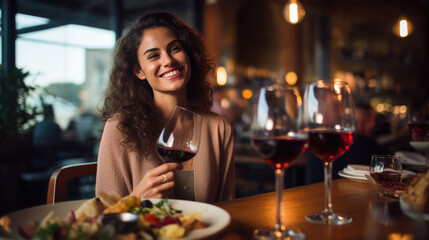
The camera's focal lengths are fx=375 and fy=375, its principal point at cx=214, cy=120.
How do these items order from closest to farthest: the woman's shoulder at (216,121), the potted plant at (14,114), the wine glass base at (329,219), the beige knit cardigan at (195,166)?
the wine glass base at (329,219)
the beige knit cardigan at (195,166)
the woman's shoulder at (216,121)
the potted plant at (14,114)

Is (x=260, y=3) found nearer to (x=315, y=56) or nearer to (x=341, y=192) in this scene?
(x=315, y=56)

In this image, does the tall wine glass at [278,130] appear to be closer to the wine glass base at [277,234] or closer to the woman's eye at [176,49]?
the wine glass base at [277,234]

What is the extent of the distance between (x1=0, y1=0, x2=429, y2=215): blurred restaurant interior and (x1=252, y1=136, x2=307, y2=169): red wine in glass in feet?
2.52

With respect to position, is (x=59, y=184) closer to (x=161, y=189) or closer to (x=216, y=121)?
(x=161, y=189)

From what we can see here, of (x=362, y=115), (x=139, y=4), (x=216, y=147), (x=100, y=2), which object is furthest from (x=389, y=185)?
(x=139, y=4)

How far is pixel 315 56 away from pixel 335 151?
10020 millimetres

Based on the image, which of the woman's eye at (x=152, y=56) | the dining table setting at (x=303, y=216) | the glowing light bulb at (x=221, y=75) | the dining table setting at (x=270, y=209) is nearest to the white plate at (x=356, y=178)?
the dining table setting at (x=303, y=216)

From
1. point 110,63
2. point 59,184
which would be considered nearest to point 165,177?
point 59,184

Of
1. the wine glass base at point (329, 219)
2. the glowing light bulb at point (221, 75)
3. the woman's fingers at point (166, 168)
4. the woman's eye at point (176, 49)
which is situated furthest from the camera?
the glowing light bulb at point (221, 75)

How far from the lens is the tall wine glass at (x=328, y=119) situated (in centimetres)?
85

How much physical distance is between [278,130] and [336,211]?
35 cm

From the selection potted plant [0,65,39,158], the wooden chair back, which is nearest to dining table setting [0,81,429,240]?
the wooden chair back

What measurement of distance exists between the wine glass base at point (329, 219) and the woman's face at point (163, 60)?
882 mm

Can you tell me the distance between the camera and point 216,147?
1.71m
